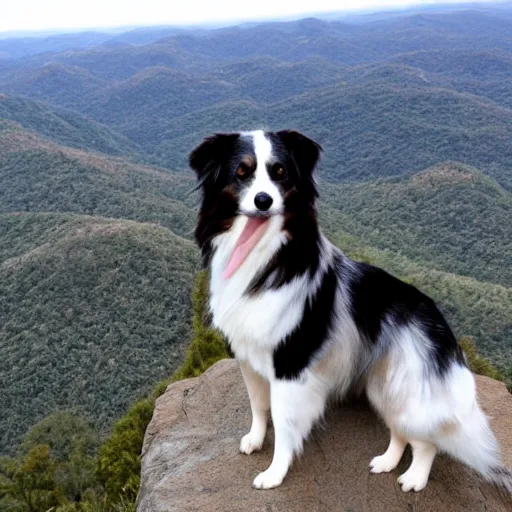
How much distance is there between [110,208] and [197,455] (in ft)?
167

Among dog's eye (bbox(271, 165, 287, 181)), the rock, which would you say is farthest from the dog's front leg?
dog's eye (bbox(271, 165, 287, 181))

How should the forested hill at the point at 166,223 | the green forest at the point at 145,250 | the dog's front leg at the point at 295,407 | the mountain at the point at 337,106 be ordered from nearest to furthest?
the dog's front leg at the point at 295,407, the green forest at the point at 145,250, the forested hill at the point at 166,223, the mountain at the point at 337,106

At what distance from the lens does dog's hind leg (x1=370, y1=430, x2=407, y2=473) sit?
408 centimetres

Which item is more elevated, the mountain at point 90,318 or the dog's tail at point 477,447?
the dog's tail at point 477,447

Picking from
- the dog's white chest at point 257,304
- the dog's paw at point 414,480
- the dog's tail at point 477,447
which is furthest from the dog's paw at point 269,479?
the dog's tail at point 477,447

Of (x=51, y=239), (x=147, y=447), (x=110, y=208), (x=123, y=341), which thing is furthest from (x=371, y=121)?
(x=147, y=447)

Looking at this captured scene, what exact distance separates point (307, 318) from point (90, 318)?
2680 cm

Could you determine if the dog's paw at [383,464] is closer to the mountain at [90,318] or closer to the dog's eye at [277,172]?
the dog's eye at [277,172]

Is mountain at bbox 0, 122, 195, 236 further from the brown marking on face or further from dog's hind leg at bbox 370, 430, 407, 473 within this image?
the brown marking on face

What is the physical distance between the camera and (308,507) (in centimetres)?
405

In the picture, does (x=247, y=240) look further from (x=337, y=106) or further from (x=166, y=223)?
(x=337, y=106)

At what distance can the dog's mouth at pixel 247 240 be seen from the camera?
3.29 metres

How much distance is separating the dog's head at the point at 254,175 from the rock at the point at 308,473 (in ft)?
6.89

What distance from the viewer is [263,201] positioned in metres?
3.12
